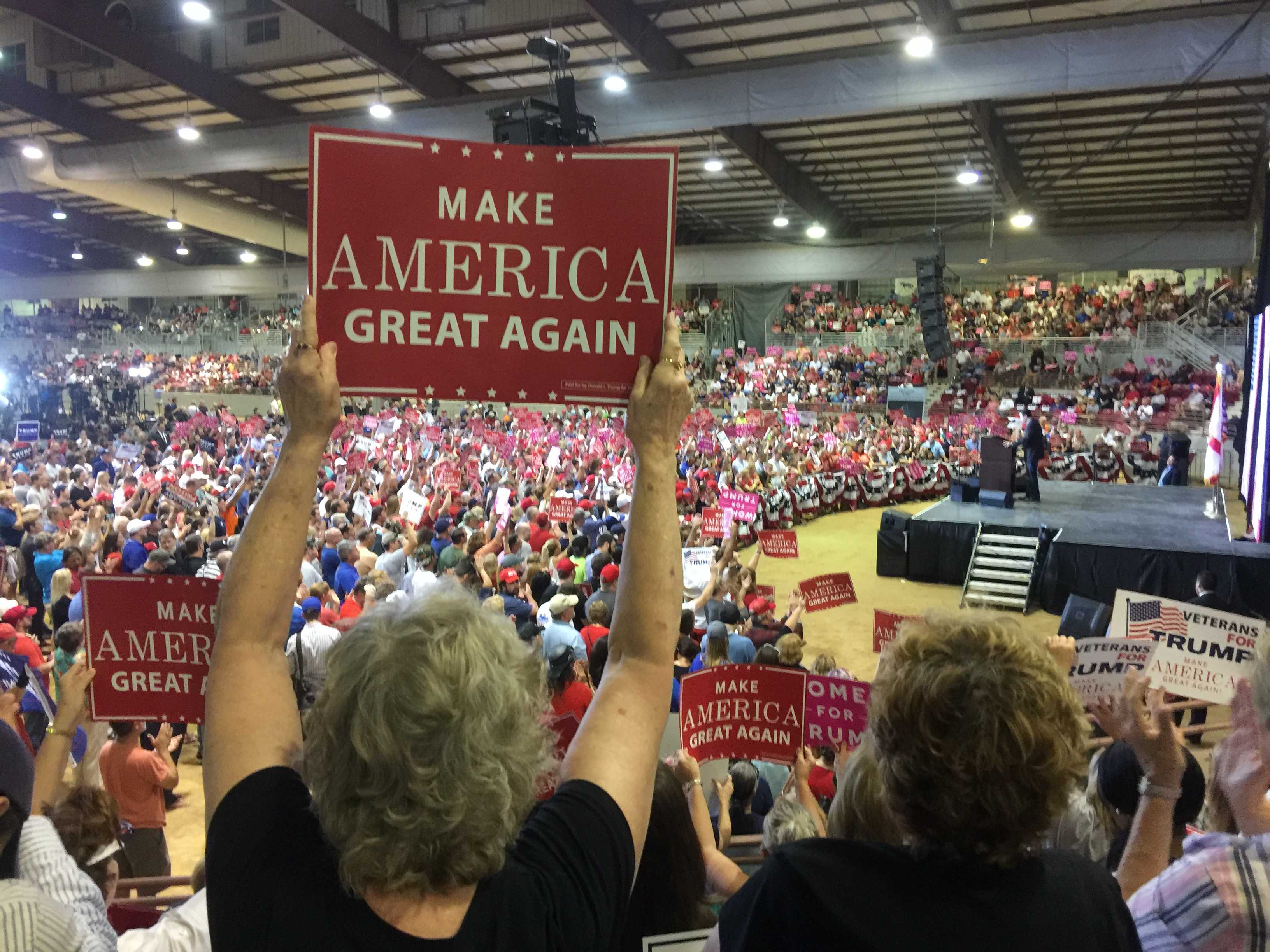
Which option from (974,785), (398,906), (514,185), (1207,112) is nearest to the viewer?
(398,906)

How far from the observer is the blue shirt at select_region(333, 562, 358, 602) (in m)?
7.84

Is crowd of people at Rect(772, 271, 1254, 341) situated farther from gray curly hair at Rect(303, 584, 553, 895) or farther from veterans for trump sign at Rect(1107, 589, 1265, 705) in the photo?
gray curly hair at Rect(303, 584, 553, 895)

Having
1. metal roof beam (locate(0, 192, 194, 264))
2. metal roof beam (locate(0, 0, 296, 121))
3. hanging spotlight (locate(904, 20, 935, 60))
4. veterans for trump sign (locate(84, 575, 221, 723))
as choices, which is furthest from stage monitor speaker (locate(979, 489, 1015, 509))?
metal roof beam (locate(0, 192, 194, 264))

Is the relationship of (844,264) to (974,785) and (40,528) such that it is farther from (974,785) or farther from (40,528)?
(974,785)

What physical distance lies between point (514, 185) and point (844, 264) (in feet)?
77.1

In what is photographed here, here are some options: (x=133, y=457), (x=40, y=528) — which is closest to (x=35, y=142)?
(x=133, y=457)

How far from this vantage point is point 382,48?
1278 centimetres

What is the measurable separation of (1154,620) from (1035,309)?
26242 millimetres

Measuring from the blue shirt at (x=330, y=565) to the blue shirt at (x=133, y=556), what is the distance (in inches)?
59.0

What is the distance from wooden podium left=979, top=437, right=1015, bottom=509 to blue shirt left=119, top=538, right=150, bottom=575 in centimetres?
1137

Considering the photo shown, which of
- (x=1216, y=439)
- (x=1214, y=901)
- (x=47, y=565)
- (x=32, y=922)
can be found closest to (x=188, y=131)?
(x=47, y=565)

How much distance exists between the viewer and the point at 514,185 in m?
1.90

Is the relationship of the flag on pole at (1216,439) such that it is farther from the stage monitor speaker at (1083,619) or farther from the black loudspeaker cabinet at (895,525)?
the stage monitor speaker at (1083,619)

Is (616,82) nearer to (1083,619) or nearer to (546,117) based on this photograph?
(546,117)
